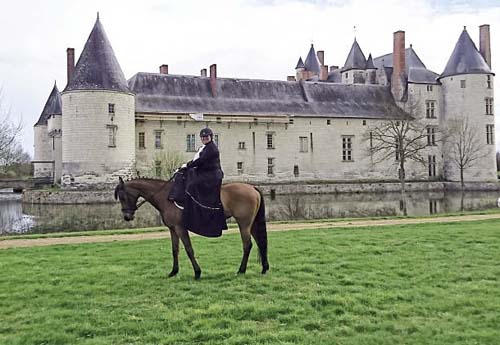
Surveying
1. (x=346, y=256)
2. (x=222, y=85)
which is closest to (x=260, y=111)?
(x=222, y=85)

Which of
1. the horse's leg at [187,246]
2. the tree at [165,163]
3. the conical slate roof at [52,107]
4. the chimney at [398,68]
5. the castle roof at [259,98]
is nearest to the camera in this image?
the horse's leg at [187,246]

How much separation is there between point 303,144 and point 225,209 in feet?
109

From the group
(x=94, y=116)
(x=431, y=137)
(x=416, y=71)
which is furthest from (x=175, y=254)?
(x=416, y=71)

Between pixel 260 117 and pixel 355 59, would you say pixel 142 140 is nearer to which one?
pixel 260 117

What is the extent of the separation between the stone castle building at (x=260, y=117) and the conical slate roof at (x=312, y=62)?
37.1 feet

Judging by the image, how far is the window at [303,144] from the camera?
131 feet

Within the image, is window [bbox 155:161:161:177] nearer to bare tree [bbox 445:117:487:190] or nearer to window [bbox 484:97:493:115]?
bare tree [bbox 445:117:487:190]

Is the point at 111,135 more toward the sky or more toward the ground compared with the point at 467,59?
more toward the ground

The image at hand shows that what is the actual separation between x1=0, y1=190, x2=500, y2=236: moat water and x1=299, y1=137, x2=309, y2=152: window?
5822mm

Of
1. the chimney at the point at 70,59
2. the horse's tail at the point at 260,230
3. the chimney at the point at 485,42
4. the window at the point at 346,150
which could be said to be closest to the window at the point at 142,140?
the chimney at the point at 70,59

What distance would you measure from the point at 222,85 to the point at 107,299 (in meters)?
34.4

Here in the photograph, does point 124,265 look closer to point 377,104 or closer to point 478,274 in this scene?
point 478,274

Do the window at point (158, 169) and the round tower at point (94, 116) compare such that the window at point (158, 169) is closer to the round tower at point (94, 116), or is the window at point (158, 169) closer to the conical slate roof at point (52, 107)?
the round tower at point (94, 116)

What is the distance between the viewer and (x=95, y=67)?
3172 centimetres
